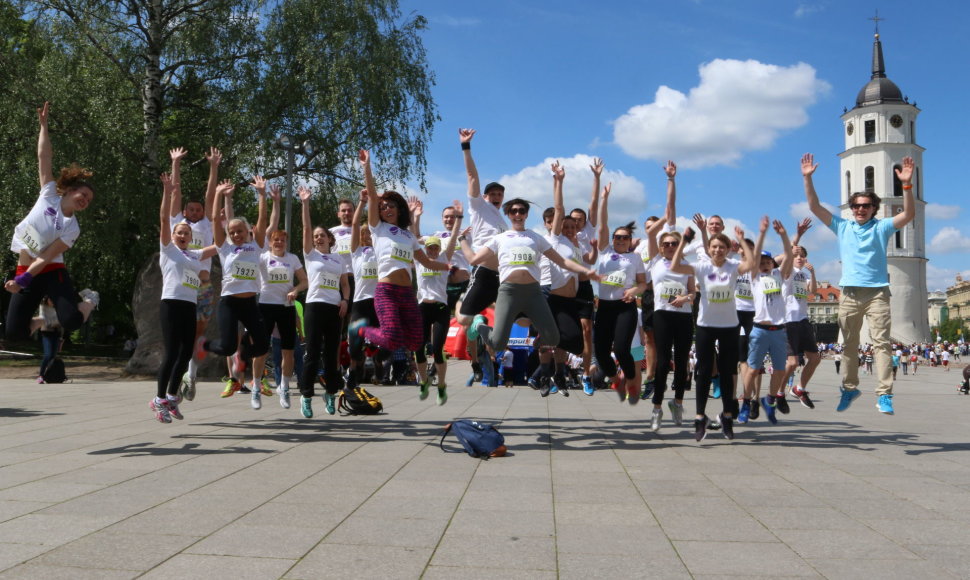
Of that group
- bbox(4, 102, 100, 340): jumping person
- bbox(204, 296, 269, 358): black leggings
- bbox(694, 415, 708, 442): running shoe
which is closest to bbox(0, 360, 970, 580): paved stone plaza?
bbox(694, 415, 708, 442): running shoe

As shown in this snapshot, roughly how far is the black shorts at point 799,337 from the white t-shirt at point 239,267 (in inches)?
269

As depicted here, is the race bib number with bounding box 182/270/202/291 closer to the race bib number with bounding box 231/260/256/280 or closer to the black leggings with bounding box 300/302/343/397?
the race bib number with bounding box 231/260/256/280

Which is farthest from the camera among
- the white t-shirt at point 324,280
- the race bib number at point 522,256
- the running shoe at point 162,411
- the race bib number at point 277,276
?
the race bib number at point 277,276

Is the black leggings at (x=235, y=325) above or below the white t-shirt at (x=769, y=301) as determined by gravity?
below

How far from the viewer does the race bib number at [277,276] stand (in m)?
9.59

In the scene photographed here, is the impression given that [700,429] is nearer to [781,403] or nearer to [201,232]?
[781,403]

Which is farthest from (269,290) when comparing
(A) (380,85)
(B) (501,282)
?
(A) (380,85)

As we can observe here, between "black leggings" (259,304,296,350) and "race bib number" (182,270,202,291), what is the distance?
153 centimetres

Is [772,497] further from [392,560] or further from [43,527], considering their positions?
[43,527]

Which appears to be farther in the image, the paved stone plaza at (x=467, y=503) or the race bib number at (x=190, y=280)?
the race bib number at (x=190, y=280)

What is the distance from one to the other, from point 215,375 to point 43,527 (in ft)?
48.4

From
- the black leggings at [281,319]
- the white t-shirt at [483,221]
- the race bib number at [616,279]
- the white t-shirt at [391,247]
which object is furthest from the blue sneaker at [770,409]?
the black leggings at [281,319]

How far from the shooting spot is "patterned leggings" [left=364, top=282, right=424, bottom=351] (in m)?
7.94

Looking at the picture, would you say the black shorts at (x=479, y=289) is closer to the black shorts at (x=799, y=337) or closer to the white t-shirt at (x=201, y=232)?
the white t-shirt at (x=201, y=232)
